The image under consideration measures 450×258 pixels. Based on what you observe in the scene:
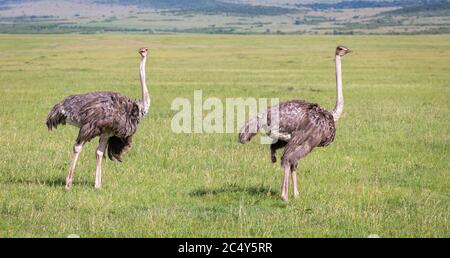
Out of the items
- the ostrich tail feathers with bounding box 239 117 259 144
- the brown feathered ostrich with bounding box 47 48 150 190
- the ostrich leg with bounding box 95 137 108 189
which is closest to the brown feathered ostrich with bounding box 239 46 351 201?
the ostrich tail feathers with bounding box 239 117 259 144

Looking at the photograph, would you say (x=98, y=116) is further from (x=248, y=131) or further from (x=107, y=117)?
(x=248, y=131)

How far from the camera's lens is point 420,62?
163ft

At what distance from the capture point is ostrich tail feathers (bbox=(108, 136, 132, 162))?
11922 mm

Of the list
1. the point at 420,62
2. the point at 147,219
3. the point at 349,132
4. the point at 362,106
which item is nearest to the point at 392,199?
the point at 147,219

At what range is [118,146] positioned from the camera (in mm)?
12023

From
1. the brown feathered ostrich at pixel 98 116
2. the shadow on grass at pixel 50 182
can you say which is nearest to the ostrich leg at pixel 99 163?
the brown feathered ostrich at pixel 98 116

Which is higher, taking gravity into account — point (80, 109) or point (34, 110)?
point (80, 109)

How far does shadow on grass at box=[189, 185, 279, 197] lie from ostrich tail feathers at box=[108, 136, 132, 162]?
1256 mm

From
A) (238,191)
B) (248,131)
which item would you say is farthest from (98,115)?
(238,191)

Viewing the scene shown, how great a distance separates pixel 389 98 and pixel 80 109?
1780 centimetres

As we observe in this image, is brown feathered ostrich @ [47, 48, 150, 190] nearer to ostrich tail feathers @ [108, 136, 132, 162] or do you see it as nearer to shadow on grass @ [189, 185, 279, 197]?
ostrich tail feathers @ [108, 136, 132, 162]

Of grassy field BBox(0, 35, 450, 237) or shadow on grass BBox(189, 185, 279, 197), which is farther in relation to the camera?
shadow on grass BBox(189, 185, 279, 197)

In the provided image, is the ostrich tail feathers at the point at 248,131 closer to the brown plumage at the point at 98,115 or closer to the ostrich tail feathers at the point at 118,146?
the brown plumage at the point at 98,115
